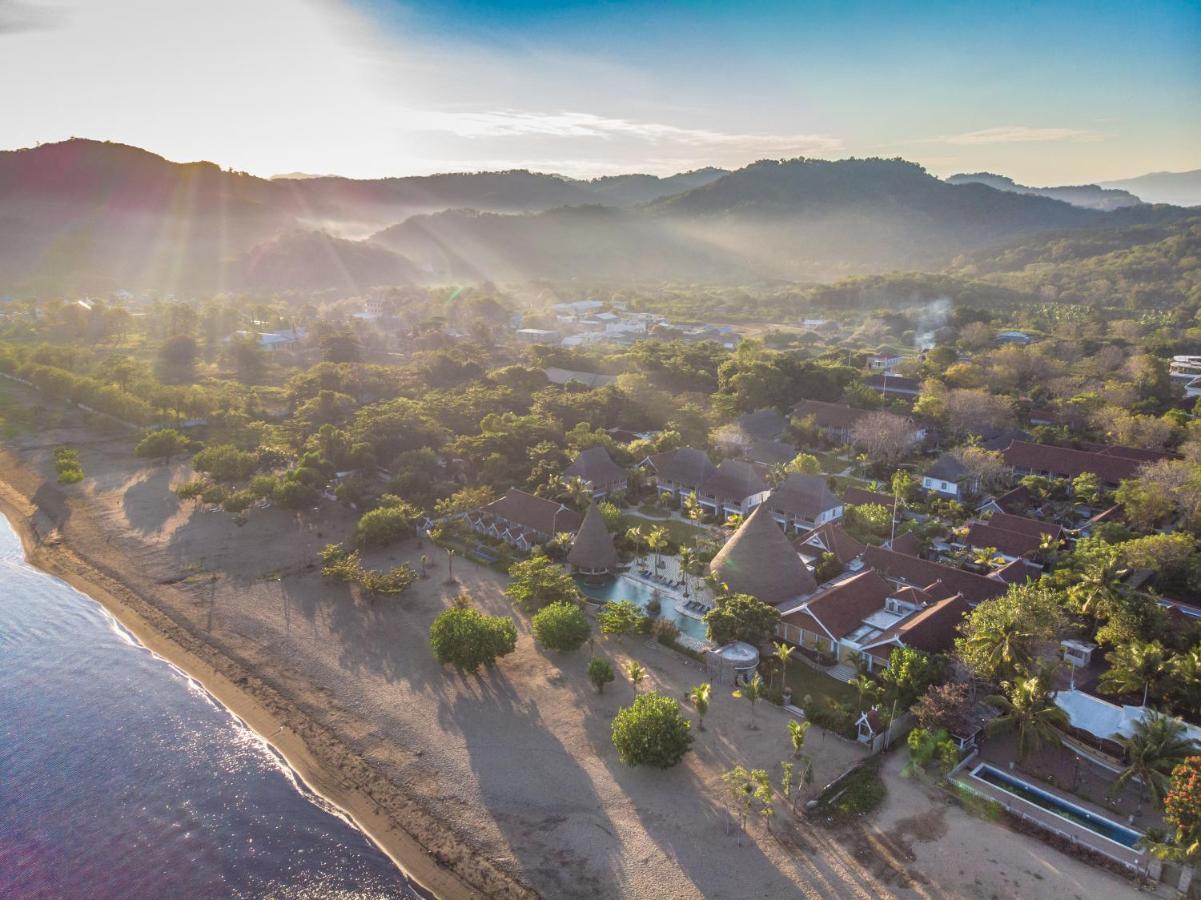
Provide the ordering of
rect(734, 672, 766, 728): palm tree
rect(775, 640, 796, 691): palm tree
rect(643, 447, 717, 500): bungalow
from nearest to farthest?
rect(734, 672, 766, 728): palm tree < rect(775, 640, 796, 691): palm tree < rect(643, 447, 717, 500): bungalow

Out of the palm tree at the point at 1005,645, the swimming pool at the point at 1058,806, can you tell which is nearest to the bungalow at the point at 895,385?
the palm tree at the point at 1005,645

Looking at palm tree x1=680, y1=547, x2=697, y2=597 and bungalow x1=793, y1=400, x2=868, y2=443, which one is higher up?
bungalow x1=793, y1=400, x2=868, y2=443

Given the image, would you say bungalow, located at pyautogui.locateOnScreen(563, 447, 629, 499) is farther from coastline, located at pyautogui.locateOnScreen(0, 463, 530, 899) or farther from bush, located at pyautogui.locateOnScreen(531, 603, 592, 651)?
coastline, located at pyautogui.locateOnScreen(0, 463, 530, 899)

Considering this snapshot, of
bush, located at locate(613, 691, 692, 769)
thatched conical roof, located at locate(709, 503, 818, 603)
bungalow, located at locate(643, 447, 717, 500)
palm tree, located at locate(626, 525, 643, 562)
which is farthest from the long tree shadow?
bungalow, located at locate(643, 447, 717, 500)

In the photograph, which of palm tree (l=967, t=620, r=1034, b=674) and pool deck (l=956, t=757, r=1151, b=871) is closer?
pool deck (l=956, t=757, r=1151, b=871)

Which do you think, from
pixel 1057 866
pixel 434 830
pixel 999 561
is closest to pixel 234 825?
pixel 434 830

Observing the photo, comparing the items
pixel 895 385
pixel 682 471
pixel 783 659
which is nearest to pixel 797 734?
pixel 783 659

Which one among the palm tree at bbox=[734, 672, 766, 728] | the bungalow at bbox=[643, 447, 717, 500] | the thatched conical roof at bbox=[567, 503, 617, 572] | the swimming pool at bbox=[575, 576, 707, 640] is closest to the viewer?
the palm tree at bbox=[734, 672, 766, 728]

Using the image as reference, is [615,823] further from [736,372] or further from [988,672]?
[736,372]
